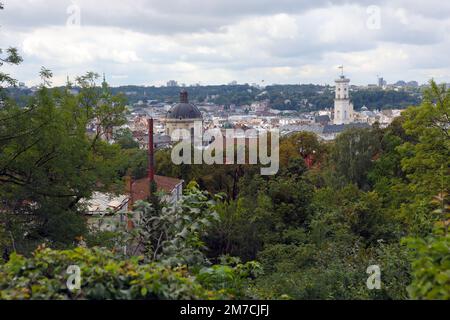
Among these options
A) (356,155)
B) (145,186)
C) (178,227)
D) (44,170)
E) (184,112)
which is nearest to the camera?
(178,227)

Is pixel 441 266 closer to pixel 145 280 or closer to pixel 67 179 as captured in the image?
pixel 145 280

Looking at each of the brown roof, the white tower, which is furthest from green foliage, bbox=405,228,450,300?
the white tower

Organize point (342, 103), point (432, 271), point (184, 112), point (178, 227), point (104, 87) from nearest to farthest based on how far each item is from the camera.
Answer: point (432, 271), point (178, 227), point (104, 87), point (184, 112), point (342, 103)

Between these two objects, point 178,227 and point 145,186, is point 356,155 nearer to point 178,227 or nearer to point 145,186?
point 145,186

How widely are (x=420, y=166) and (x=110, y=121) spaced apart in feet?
41.0

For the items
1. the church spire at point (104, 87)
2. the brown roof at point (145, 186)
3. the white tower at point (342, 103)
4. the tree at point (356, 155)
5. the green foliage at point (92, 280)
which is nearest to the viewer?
the green foliage at point (92, 280)

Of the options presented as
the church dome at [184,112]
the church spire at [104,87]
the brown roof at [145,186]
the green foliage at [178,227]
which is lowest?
the brown roof at [145,186]

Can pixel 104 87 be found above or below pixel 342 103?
above

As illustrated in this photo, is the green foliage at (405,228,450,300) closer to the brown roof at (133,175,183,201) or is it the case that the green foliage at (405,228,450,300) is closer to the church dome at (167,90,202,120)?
the brown roof at (133,175,183,201)

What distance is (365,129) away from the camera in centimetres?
4038

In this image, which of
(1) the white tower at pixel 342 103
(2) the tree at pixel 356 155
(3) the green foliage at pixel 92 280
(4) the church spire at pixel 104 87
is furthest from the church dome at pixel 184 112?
(3) the green foliage at pixel 92 280

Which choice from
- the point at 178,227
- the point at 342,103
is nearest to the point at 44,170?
the point at 178,227

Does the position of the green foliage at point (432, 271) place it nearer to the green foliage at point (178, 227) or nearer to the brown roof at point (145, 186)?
the green foliage at point (178, 227)
